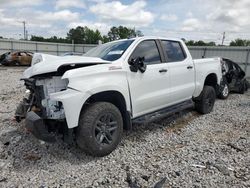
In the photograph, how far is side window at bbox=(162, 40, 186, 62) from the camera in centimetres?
502

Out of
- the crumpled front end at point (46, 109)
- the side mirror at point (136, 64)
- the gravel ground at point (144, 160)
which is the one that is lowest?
the gravel ground at point (144, 160)

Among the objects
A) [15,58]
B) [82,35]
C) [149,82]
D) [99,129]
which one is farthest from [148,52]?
[82,35]

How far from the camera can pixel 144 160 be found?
381 cm

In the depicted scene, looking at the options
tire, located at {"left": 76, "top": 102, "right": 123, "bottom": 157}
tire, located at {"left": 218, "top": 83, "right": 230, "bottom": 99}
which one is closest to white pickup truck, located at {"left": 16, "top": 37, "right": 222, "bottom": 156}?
tire, located at {"left": 76, "top": 102, "right": 123, "bottom": 157}

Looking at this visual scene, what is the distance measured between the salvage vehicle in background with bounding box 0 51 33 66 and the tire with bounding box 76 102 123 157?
2063 cm

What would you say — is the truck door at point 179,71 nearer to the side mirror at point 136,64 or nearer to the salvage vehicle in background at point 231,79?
the side mirror at point 136,64

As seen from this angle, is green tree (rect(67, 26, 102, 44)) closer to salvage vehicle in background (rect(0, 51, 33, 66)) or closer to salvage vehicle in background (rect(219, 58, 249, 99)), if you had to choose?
salvage vehicle in background (rect(0, 51, 33, 66))

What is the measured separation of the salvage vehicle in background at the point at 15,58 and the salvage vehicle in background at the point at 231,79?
18.5 metres

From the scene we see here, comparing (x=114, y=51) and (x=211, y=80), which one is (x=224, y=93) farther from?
(x=114, y=51)

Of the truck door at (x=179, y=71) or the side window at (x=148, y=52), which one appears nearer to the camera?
the side window at (x=148, y=52)

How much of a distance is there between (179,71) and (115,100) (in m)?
1.77

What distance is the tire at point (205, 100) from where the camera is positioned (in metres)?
6.17

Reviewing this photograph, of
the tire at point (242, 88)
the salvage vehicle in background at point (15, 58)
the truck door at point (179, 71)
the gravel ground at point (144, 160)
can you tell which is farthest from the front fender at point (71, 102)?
the salvage vehicle in background at point (15, 58)

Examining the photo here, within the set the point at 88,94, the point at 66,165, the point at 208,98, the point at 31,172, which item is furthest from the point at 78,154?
the point at 208,98
